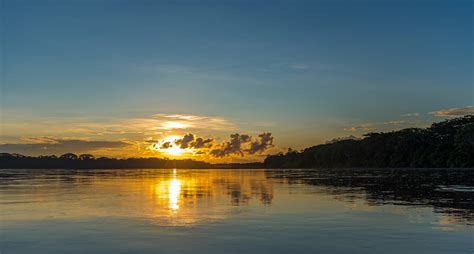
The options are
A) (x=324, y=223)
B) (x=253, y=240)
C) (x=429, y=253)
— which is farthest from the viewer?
(x=324, y=223)

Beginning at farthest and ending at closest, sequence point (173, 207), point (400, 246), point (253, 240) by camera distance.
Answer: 1. point (173, 207)
2. point (253, 240)
3. point (400, 246)

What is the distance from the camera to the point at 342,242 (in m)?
19.5

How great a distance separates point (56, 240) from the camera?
67.0 feet

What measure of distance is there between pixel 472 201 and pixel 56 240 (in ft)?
90.5

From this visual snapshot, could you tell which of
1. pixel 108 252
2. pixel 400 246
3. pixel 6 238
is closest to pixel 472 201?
pixel 400 246

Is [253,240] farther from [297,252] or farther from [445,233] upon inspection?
[445,233]

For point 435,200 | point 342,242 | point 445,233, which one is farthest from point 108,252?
point 435,200

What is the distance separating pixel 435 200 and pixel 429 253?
792 inches

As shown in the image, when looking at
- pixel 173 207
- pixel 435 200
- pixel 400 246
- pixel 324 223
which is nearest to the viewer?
pixel 400 246

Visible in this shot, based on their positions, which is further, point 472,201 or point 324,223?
point 472,201

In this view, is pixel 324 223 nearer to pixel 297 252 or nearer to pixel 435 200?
pixel 297 252

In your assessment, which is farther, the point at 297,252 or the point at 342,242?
the point at 342,242

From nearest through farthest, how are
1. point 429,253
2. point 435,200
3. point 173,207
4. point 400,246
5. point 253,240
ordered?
point 429,253
point 400,246
point 253,240
point 173,207
point 435,200

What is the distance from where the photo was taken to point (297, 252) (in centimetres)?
1772
